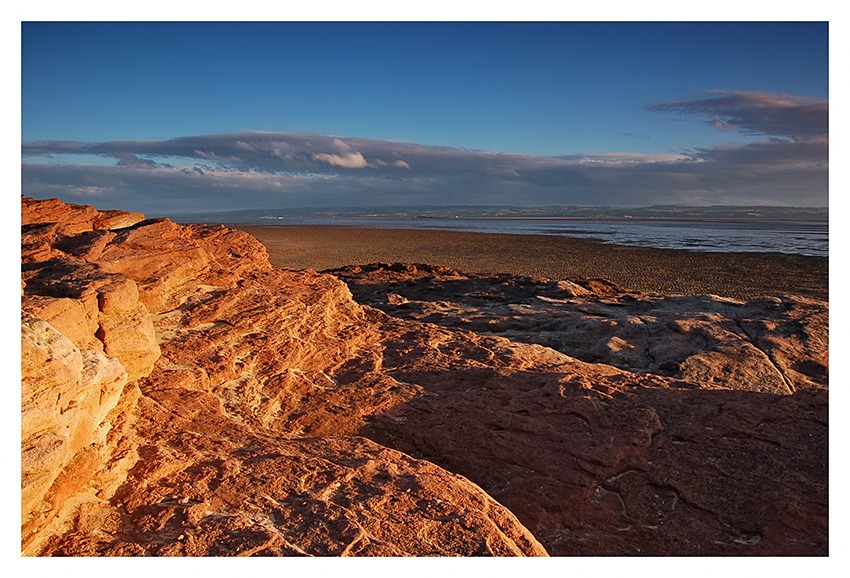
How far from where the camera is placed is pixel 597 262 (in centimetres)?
3164

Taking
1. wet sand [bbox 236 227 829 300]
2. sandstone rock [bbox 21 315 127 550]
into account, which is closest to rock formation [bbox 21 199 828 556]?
sandstone rock [bbox 21 315 127 550]

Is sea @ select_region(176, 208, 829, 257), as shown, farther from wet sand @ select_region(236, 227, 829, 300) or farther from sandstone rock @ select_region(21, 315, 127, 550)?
sandstone rock @ select_region(21, 315, 127, 550)

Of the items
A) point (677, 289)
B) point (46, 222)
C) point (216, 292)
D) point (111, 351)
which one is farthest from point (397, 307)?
point (677, 289)

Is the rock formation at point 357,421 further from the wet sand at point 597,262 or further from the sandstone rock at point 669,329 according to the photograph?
the wet sand at point 597,262

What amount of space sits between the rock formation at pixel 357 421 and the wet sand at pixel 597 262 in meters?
14.5

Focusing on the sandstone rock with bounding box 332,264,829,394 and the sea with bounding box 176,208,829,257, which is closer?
the sandstone rock with bounding box 332,264,829,394

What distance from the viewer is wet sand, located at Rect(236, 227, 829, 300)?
76.6ft

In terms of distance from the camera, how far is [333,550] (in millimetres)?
3590

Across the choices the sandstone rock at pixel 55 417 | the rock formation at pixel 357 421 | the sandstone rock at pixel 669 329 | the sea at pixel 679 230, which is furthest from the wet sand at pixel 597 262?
the sandstone rock at pixel 55 417

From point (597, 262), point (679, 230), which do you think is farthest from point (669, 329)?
point (679, 230)

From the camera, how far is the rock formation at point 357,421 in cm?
380

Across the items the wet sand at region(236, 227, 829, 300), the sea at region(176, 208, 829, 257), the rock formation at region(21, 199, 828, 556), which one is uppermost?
the sea at region(176, 208, 829, 257)

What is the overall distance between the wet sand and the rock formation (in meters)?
14.5
